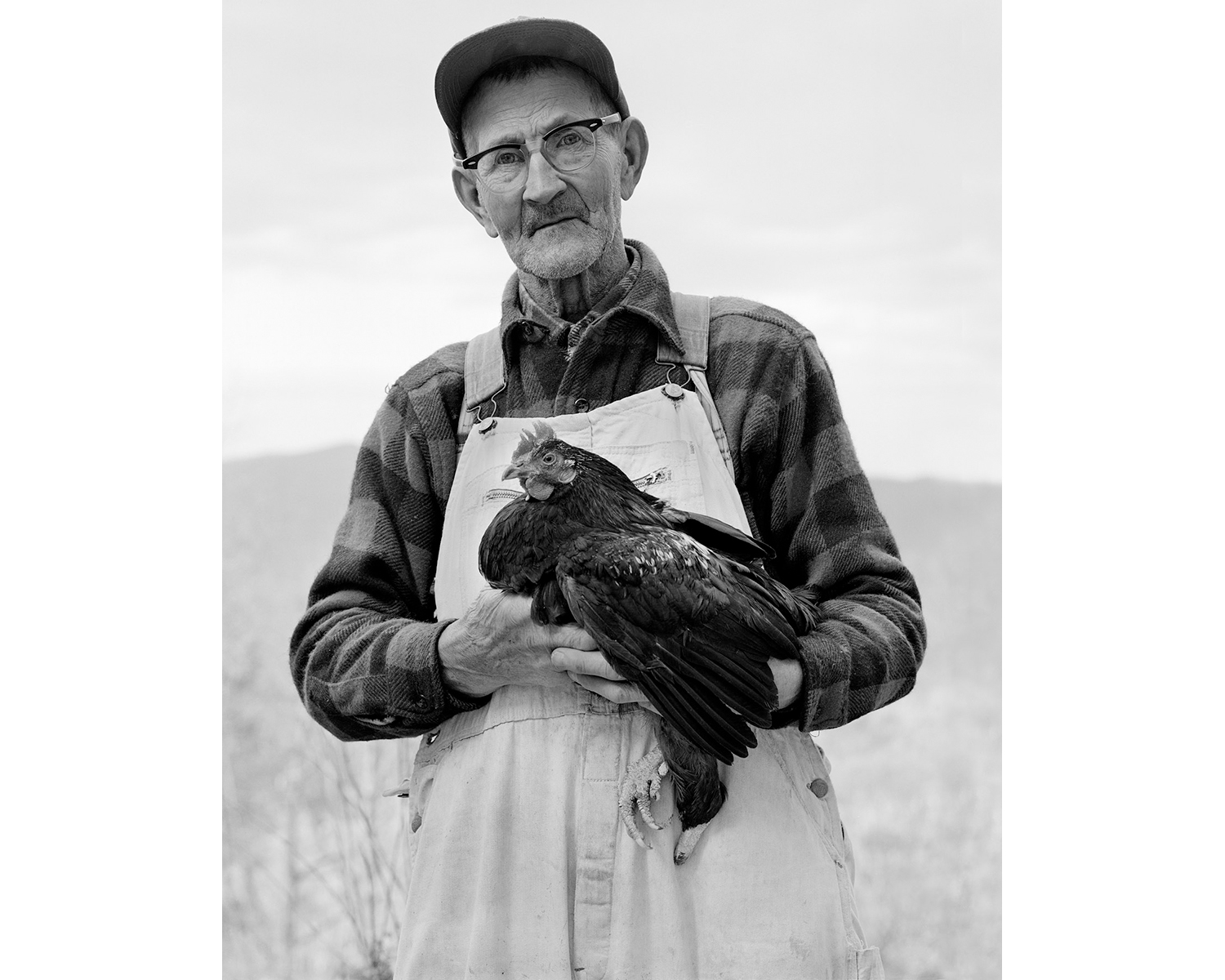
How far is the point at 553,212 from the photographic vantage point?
5.92 ft

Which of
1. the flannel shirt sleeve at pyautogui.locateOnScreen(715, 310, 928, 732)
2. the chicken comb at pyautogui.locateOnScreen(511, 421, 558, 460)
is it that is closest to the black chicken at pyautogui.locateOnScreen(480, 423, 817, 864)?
the chicken comb at pyautogui.locateOnScreen(511, 421, 558, 460)

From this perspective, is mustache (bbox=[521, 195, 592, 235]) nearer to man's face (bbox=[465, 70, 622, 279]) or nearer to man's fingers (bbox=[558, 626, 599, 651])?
man's face (bbox=[465, 70, 622, 279])

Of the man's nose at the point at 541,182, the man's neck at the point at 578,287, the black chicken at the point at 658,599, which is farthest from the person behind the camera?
the man's neck at the point at 578,287

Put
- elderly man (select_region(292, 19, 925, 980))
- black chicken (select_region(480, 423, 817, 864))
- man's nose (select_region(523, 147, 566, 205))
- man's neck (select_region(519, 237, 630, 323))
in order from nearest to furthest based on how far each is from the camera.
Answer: black chicken (select_region(480, 423, 817, 864)) < elderly man (select_region(292, 19, 925, 980)) < man's nose (select_region(523, 147, 566, 205)) < man's neck (select_region(519, 237, 630, 323))

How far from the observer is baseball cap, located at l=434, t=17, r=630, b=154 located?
182cm

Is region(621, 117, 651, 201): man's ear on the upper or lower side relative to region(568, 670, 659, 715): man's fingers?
upper

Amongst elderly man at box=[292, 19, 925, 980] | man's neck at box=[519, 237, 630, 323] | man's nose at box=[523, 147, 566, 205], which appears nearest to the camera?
elderly man at box=[292, 19, 925, 980]

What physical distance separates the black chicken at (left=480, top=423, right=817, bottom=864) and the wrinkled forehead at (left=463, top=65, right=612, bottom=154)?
50 centimetres

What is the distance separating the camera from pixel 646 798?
1.64 m

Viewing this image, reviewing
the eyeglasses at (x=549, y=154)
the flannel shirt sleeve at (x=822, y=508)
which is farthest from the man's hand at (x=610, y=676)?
the eyeglasses at (x=549, y=154)

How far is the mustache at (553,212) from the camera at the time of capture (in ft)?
5.91

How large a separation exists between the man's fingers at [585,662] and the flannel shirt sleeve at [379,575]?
210 millimetres

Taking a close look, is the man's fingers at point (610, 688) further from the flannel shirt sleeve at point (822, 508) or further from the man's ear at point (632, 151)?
the man's ear at point (632, 151)

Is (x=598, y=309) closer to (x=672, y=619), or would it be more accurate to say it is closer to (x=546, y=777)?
(x=672, y=619)
